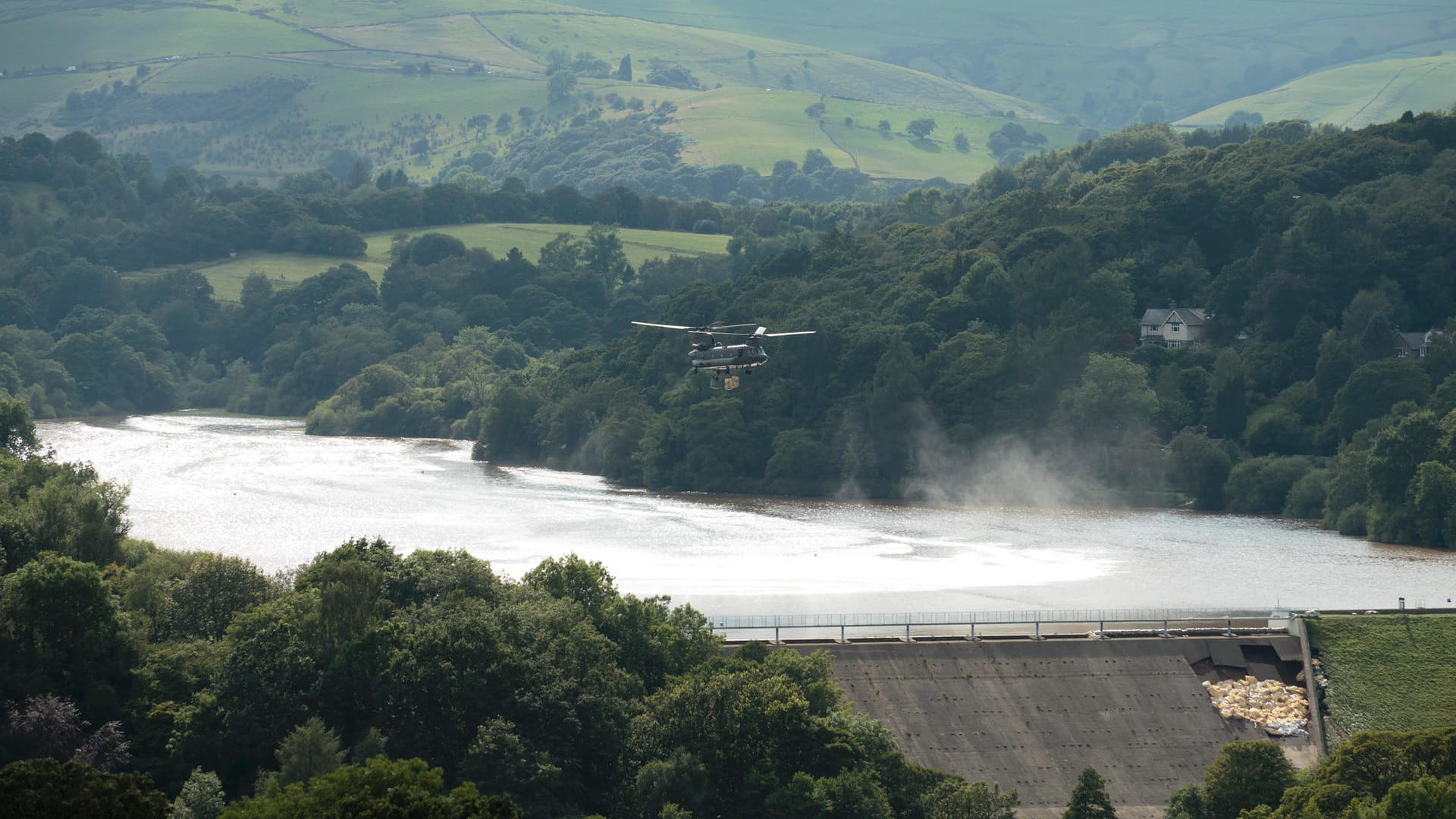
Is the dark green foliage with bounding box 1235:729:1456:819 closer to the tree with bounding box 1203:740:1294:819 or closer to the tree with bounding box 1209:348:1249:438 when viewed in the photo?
the tree with bounding box 1203:740:1294:819

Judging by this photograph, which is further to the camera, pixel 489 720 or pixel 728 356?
pixel 728 356

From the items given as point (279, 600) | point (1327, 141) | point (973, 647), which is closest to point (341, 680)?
point (279, 600)

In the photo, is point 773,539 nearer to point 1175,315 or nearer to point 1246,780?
point 1175,315

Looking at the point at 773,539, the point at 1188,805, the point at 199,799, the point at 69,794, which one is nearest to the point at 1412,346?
the point at 773,539

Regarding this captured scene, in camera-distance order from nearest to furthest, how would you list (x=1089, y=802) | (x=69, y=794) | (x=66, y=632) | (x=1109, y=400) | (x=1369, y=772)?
(x=69, y=794) → (x=1369, y=772) → (x=1089, y=802) → (x=66, y=632) → (x=1109, y=400)

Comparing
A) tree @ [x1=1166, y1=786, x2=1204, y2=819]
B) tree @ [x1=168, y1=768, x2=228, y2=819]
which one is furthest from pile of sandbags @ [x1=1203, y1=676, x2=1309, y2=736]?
tree @ [x1=168, y1=768, x2=228, y2=819]

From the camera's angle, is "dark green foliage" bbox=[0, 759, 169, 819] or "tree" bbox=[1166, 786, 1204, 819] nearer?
"dark green foliage" bbox=[0, 759, 169, 819]

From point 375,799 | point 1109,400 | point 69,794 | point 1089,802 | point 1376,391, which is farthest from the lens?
point 1109,400
